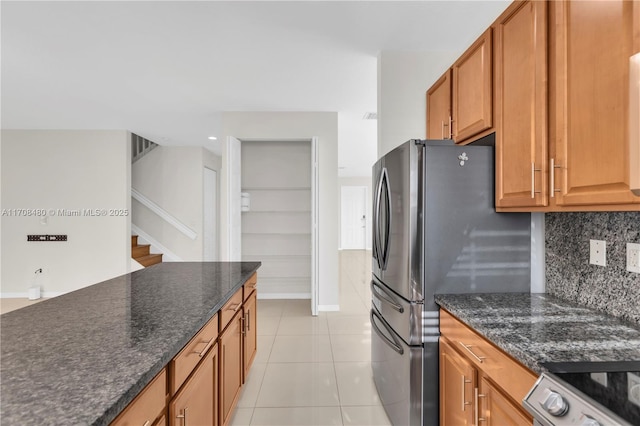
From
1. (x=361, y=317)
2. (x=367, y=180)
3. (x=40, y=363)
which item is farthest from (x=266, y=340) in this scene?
(x=367, y=180)

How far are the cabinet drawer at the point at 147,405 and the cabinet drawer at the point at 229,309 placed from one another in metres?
0.68

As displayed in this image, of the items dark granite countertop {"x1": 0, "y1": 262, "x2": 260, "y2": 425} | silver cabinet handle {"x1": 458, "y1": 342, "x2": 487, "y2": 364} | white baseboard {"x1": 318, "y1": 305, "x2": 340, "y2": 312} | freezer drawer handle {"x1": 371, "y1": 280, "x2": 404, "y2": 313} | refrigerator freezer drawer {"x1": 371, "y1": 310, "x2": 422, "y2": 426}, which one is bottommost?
white baseboard {"x1": 318, "y1": 305, "x2": 340, "y2": 312}

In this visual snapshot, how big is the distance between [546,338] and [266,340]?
110 inches

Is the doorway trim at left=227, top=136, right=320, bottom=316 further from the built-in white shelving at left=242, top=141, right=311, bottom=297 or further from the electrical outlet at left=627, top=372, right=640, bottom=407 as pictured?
the electrical outlet at left=627, top=372, right=640, bottom=407

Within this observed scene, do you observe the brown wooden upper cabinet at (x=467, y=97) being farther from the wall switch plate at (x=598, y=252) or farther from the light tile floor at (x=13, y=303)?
the light tile floor at (x=13, y=303)

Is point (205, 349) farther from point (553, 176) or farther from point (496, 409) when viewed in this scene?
point (553, 176)

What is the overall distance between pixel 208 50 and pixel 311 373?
9.60 feet

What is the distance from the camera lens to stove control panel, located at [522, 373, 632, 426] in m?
0.74

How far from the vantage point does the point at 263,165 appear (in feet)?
16.9

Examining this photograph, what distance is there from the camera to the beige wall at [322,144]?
4.41 meters

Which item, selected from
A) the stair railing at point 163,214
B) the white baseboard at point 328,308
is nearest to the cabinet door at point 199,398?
the white baseboard at point 328,308

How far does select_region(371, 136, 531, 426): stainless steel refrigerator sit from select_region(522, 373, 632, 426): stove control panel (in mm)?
818

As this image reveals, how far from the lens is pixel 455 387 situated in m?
1.51

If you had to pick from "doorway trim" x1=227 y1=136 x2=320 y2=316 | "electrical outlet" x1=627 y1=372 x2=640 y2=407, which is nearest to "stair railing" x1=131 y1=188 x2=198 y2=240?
"doorway trim" x1=227 y1=136 x2=320 y2=316
